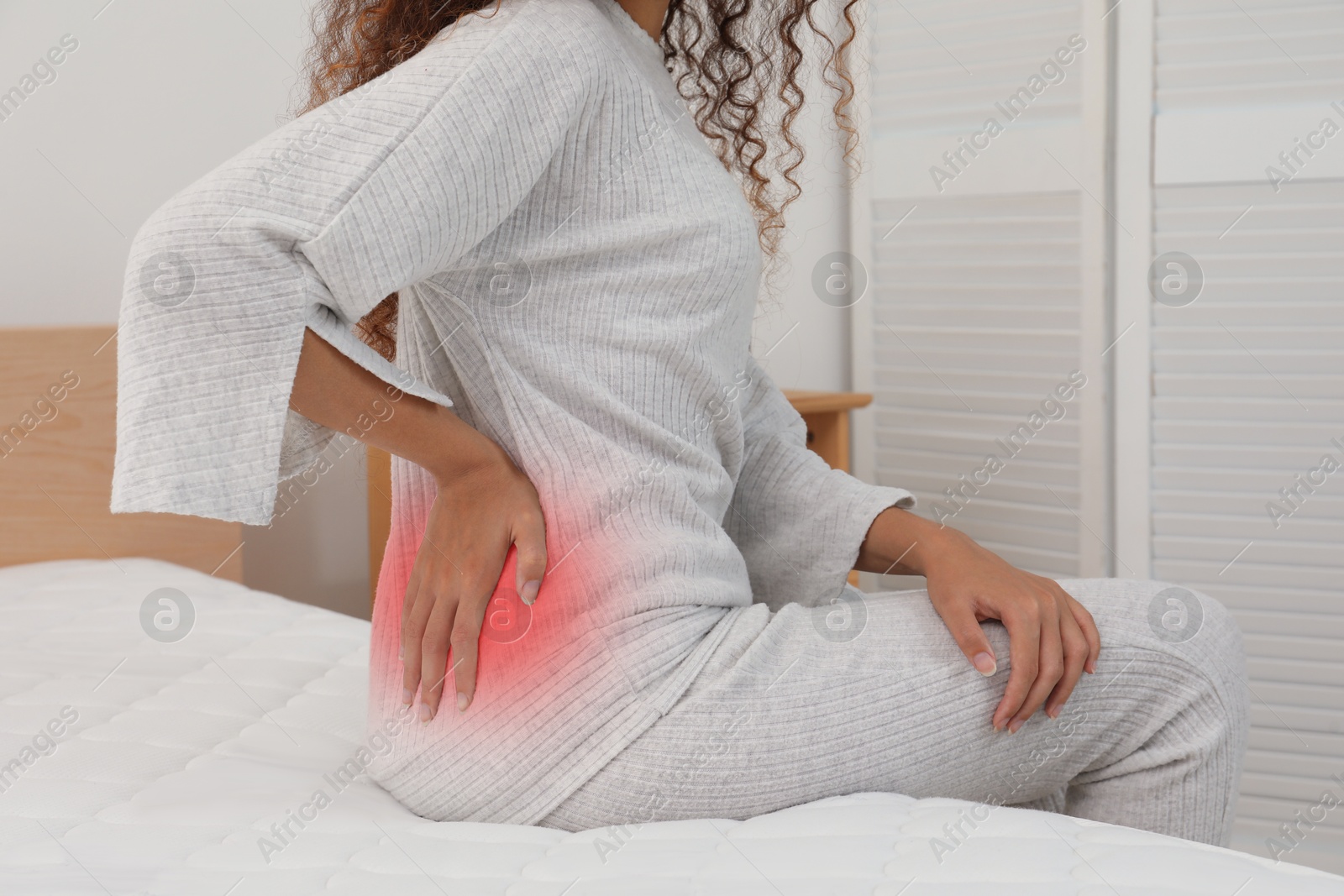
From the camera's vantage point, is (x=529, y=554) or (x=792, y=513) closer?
(x=529, y=554)

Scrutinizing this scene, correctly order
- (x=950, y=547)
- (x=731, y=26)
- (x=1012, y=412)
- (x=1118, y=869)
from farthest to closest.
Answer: (x=1012, y=412) → (x=731, y=26) → (x=950, y=547) → (x=1118, y=869)

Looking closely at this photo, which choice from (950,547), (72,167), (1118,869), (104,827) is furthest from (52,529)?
(1118,869)

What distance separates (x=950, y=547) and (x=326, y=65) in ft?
1.74

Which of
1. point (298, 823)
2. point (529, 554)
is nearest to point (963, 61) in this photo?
point (529, 554)

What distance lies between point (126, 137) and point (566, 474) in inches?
44.4

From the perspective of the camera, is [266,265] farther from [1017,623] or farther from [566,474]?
[1017,623]

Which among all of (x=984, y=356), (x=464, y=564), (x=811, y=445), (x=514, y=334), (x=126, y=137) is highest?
(x=126, y=137)

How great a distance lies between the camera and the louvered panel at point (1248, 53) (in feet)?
5.08

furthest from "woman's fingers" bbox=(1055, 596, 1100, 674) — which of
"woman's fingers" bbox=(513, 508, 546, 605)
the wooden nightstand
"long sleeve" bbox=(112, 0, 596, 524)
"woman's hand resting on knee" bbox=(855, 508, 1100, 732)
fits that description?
the wooden nightstand

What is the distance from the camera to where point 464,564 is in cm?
66

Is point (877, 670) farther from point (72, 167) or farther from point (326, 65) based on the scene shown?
point (72, 167)

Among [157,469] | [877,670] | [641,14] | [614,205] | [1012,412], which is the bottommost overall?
[1012,412]

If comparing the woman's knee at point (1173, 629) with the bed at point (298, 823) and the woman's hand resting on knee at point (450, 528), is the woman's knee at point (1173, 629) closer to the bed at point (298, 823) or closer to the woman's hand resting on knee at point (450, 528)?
the bed at point (298, 823)

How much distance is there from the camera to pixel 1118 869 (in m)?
0.53
